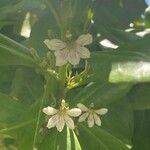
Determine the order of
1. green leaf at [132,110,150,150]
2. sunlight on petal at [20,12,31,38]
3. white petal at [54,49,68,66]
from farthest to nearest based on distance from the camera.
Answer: sunlight on petal at [20,12,31,38] < green leaf at [132,110,150,150] < white petal at [54,49,68,66]

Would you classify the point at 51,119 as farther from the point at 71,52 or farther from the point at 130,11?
the point at 130,11

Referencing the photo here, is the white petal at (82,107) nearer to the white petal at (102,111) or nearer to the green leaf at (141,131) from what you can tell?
the white petal at (102,111)

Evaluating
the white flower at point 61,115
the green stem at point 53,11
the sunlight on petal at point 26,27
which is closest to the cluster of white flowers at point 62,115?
the white flower at point 61,115

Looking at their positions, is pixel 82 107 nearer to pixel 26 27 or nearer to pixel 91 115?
pixel 91 115

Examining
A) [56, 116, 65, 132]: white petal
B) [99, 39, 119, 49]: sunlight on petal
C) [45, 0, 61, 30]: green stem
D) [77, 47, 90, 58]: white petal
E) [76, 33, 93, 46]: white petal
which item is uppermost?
[45, 0, 61, 30]: green stem

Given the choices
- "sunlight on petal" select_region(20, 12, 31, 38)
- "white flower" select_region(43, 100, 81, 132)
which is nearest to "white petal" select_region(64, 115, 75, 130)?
"white flower" select_region(43, 100, 81, 132)

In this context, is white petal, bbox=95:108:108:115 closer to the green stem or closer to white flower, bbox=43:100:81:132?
white flower, bbox=43:100:81:132

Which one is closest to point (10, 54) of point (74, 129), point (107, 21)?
point (74, 129)
